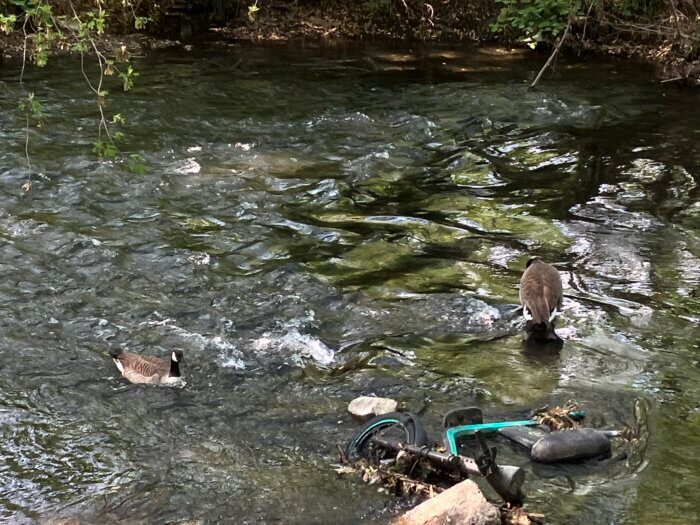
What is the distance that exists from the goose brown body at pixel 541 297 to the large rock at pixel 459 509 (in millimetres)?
2655

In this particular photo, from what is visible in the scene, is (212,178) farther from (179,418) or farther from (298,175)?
(179,418)

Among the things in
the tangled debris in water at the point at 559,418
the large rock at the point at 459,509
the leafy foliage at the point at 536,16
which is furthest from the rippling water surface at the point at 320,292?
the leafy foliage at the point at 536,16

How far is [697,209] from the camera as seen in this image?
10.0 m

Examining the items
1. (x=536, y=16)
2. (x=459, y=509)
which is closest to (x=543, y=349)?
(x=459, y=509)

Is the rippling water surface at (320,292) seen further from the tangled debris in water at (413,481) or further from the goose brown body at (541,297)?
the goose brown body at (541,297)

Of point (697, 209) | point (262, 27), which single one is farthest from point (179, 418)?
point (262, 27)

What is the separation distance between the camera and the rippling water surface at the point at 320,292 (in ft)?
16.6

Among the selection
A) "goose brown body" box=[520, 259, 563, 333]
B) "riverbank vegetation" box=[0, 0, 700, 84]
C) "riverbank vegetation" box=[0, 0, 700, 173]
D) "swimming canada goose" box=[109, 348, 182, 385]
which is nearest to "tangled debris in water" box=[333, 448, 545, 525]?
"swimming canada goose" box=[109, 348, 182, 385]

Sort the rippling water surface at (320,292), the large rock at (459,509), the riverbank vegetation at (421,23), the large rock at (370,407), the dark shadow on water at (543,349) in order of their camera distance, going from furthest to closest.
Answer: the riverbank vegetation at (421,23)
the dark shadow on water at (543,349)
the large rock at (370,407)
the rippling water surface at (320,292)
the large rock at (459,509)

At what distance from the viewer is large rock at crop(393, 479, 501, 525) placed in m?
4.04

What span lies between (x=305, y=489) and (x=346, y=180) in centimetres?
684

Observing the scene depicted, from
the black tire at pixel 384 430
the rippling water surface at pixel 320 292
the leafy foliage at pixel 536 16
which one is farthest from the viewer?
the leafy foliage at pixel 536 16

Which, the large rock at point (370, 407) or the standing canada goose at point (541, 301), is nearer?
the large rock at point (370, 407)

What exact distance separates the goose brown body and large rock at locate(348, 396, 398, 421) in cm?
162
